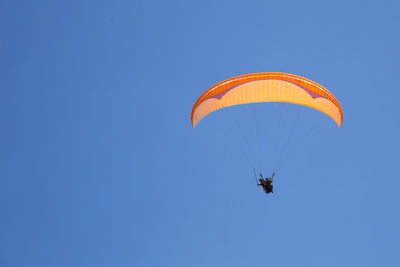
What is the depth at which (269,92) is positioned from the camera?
3011cm

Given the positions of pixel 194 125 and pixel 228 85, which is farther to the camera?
pixel 194 125

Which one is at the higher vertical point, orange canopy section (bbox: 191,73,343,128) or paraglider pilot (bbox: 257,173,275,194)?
orange canopy section (bbox: 191,73,343,128)

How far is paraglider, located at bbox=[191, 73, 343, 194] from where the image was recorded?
29.8 meters

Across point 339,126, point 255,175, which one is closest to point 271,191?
point 255,175

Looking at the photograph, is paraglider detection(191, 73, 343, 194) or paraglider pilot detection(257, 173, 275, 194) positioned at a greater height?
paraglider detection(191, 73, 343, 194)

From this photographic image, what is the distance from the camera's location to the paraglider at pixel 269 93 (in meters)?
29.8

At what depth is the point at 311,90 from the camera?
30.1 m

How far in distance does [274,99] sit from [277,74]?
1411 mm

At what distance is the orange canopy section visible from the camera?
29.8 meters

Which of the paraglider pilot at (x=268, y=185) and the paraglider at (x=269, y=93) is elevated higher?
the paraglider at (x=269, y=93)

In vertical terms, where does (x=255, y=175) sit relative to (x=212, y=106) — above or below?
below

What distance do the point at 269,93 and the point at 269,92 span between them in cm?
6

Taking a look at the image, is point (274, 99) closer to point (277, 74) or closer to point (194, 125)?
point (277, 74)

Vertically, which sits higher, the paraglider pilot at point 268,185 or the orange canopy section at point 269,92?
the orange canopy section at point 269,92
